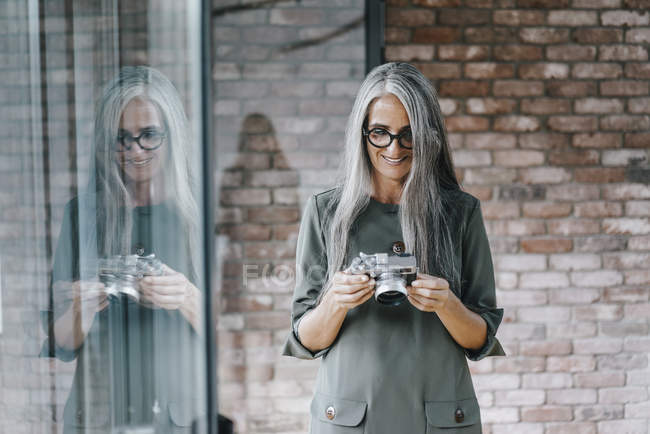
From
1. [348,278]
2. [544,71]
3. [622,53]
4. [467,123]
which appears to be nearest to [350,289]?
[348,278]

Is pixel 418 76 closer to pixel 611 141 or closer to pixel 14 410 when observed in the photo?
pixel 14 410

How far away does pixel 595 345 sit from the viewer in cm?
232

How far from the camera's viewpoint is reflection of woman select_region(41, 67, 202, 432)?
57 centimetres

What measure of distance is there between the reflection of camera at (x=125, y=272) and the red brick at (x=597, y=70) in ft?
6.85

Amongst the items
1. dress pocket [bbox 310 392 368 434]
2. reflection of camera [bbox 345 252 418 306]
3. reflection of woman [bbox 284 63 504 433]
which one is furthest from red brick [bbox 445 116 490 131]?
dress pocket [bbox 310 392 368 434]

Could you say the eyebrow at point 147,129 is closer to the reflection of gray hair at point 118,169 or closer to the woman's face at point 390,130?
the reflection of gray hair at point 118,169

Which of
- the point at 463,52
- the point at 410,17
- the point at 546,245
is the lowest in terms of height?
the point at 546,245

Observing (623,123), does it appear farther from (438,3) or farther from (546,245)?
(438,3)

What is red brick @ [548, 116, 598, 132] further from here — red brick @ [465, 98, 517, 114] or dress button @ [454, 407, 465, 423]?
dress button @ [454, 407, 465, 423]

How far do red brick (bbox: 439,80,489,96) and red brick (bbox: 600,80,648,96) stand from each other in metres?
0.47

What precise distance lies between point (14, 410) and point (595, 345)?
223 centimetres

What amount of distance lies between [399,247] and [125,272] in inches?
30.7

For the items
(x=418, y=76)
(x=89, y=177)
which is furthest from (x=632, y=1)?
(x=89, y=177)

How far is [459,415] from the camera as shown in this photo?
1235 mm
